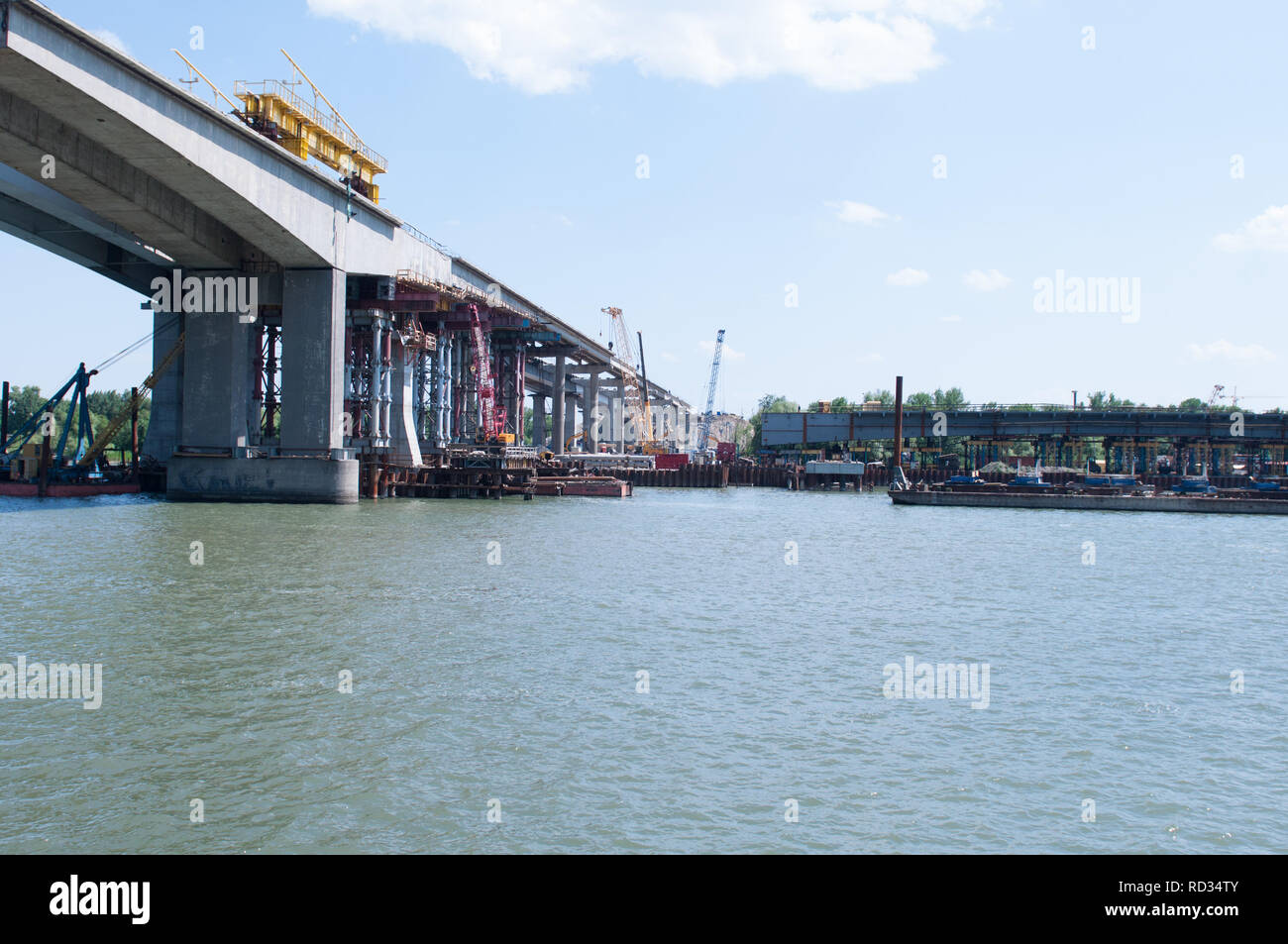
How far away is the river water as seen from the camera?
10.1 metres

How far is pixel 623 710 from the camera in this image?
14297 mm

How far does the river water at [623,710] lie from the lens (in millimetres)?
10148

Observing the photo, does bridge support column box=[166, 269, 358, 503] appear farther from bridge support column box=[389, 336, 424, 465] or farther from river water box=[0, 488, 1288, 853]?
river water box=[0, 488, 1288, 853]

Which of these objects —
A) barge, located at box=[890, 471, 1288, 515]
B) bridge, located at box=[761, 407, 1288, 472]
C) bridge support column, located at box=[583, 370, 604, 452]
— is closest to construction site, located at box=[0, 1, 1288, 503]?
barge, located at box=[890, 471, 1288, 515]

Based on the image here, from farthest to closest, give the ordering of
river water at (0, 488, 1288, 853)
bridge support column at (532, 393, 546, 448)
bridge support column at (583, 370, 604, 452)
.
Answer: bridge support column at (532, 393, 546, 448) < bridge support column at (583, 370, 604, 452) < river water at (0, 488, 1288, 853)

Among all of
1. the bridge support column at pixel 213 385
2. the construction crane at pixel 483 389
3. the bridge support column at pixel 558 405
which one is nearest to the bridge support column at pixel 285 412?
the bridge support column at pixel 213 385

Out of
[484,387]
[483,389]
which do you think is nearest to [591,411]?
[484,387]

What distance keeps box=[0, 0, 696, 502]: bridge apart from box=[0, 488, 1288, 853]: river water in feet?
63.2

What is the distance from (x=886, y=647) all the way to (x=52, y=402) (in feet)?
194

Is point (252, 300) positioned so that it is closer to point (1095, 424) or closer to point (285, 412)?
point (285, 412)

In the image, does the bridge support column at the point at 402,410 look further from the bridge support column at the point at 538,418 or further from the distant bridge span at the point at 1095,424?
the distant bridge span at the point at 1095,424

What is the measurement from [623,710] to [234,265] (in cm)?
5255

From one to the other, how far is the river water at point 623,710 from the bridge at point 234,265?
1927 cm
